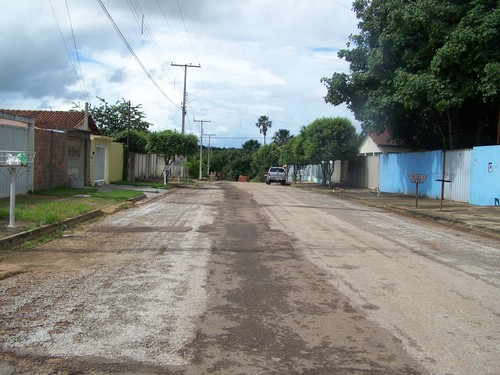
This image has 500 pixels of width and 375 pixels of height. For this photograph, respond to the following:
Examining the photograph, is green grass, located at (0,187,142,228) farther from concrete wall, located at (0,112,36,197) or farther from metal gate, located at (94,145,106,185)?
metal gate, located at (94,145,106,185)

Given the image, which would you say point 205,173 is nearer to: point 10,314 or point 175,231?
point 175,231

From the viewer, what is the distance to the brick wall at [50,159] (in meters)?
20.2

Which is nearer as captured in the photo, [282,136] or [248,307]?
[248,307]

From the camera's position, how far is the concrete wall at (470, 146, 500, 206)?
62.3 ft

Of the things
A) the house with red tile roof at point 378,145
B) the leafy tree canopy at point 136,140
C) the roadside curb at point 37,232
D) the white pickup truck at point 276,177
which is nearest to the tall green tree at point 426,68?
the house with red tile roof at point 378,145

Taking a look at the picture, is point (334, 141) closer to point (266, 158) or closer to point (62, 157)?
point (62, 157)

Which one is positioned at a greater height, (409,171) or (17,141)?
(17,141)

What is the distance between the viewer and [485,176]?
19.7 metres

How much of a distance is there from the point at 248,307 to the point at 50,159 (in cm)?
1778

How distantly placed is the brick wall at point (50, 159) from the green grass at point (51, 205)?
2.45 ft

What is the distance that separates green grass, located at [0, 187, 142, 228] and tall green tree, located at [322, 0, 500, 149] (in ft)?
42.6

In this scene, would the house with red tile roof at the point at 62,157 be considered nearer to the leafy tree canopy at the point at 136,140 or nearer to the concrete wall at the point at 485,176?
the leafy tree canopy at the point at 136,140

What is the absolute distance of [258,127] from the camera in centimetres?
11175

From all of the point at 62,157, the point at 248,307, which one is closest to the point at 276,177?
the point at 62,157
